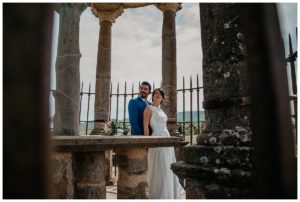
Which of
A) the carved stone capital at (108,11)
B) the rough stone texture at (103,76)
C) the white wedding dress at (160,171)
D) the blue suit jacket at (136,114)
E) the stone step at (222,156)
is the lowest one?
the white wedding dress at (160,171)

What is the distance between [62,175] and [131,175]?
856 mm

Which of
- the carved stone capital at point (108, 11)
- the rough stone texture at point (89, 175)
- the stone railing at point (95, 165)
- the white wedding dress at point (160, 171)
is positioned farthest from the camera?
the carved stone capital at point (108, 11)

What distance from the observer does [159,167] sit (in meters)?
4.46

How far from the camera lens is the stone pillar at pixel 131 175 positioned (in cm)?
304

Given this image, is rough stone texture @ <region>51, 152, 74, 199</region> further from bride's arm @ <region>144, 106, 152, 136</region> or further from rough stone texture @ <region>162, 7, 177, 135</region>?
rough stone texture @ <region>162, 7, 177, 135</region>

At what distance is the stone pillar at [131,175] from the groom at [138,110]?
153 cm

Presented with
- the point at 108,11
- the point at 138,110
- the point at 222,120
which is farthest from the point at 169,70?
the point at 222,120

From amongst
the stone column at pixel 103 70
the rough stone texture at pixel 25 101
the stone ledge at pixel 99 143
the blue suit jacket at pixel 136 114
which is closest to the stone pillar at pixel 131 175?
the stone ledge at pixel 99 143

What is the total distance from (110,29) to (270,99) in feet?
27.3

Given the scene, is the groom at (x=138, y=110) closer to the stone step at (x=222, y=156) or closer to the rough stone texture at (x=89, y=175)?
the rough stone texture at (x=89, y=175)

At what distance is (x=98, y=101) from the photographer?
802 centimetres

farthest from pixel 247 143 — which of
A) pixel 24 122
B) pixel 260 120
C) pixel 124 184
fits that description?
pixel 124 184

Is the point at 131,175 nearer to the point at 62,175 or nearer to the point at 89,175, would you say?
the point at 89,175

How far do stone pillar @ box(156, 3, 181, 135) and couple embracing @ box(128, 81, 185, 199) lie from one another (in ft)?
8.36
